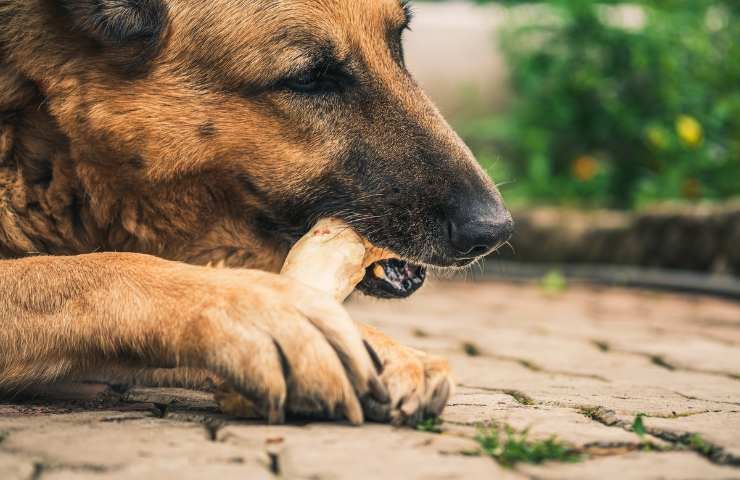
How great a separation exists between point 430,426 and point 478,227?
0.88m

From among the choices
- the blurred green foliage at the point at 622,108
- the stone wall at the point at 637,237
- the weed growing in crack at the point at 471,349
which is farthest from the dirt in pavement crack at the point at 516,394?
the blurred green foliage at the point at 622,108

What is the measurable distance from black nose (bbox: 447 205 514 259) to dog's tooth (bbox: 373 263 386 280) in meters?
0.29

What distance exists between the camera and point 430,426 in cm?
224

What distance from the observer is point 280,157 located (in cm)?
306

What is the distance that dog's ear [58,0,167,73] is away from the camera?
297 cm

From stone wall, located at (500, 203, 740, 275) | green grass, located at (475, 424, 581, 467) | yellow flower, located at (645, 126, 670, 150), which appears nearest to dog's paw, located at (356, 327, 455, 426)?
green grass, located at (475, 424, 581, 467)

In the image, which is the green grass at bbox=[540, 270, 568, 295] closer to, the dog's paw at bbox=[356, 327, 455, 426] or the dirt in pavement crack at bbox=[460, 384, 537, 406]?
the dirt in pavement crack at bbox=[460, 384, 537, 406]

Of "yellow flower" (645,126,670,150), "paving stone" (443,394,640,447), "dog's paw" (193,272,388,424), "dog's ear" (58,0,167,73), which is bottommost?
"paving stone" (443,394,640,447)

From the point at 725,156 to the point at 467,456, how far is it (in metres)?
6.05

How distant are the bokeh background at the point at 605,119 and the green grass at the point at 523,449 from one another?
459cm

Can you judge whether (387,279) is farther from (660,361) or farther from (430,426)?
(660,361)

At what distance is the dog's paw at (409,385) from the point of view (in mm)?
2250

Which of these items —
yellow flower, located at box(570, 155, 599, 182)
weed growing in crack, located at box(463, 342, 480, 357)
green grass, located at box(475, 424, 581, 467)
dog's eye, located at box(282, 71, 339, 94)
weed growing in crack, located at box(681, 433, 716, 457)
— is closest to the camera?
green grass, located at box(475, 424, 581, 467)

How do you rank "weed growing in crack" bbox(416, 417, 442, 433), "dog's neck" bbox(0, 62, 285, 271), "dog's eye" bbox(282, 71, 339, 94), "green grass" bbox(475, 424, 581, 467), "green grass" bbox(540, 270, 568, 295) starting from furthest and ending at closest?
"green grass" bbox(540, 270, 568, 295) → "dog's eye" bbox(282, 71, 339, 94) → "dog's neck" bbox(0, 62, 285, 271) → "weed growing in crack" bbox(416, 417, 442, 433) → "green grass" bbox(475, 424, 581, 467)
